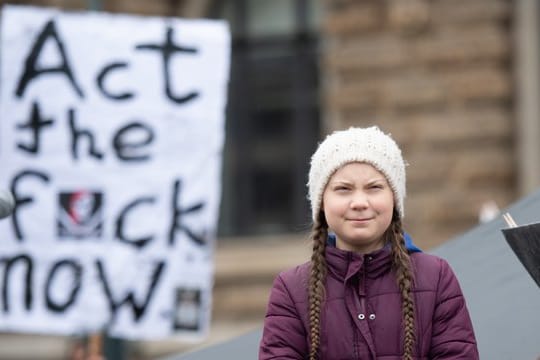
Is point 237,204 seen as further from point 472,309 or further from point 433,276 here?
point 433,276

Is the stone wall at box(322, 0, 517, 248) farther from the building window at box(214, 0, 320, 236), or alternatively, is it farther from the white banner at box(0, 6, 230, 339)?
the white banner at box(0, 6, 230, 339)

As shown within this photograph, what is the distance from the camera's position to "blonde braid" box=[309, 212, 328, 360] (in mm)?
2225

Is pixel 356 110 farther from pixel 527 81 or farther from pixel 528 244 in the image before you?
pixel 528 244

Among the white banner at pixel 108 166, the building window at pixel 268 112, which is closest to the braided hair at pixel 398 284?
the white banner at pixel 108 166

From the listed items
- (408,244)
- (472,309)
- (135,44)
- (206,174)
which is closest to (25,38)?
(135,44)

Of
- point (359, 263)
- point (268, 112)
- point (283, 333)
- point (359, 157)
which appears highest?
point (268, 112)

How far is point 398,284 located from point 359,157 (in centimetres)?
22

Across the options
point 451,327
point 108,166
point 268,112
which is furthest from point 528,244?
point 268,112

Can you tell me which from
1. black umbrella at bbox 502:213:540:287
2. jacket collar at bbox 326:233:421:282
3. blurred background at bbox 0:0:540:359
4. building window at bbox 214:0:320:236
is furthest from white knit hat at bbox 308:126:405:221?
building window at bbox 214:0:320:236

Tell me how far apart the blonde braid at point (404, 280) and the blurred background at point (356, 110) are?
6.25 metres

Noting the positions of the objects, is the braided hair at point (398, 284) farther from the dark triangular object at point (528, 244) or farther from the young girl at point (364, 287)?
the dark triangular object at point (528, 244)

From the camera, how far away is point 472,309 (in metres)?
3.07

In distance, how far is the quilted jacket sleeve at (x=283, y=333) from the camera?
88.4 inches

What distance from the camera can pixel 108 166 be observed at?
5773 millimetres
